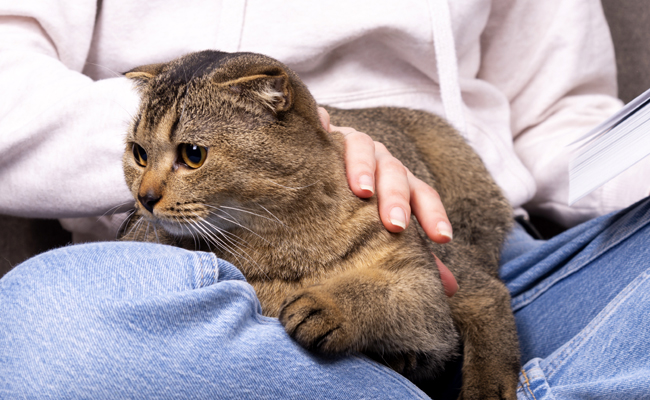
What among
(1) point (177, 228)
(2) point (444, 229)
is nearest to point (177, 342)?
(1) point (177, 228)

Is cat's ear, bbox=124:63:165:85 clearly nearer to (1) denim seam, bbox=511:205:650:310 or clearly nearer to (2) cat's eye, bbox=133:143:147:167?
(2) cat's eye, bbox=133:143:147:167

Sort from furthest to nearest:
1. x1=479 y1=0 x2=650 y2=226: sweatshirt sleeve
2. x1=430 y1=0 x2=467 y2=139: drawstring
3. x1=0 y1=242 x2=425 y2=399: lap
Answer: x1=479 y1=0 x2=650 y2=226: sweatshirt sleeve < x1=430 y1=0 x2=467 y2=139: drawstring < x1=0 y1=242 x2=425 y2=399: lap

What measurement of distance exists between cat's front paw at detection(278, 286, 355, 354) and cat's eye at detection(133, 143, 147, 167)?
1.49 feet

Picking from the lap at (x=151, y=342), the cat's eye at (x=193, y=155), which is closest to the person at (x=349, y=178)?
the lap at (x=151, y=342)

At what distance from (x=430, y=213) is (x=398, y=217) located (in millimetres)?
156

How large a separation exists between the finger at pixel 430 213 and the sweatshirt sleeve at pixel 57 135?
0.76m

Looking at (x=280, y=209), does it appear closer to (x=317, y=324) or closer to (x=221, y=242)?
(x=221, y=242)

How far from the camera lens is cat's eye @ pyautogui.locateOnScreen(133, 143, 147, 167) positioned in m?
1.02

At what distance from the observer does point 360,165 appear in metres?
1.04

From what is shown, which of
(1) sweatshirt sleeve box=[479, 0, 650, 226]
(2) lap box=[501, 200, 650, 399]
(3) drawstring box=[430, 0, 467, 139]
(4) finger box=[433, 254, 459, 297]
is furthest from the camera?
(1) sweatshirt sleeve box=[479, 0, 650, 226]

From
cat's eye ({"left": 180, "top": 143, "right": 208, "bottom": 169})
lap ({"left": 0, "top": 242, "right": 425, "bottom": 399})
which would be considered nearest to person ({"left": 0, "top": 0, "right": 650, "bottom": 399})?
lap ({"left": 0, "top": 242, "right": 425, "bottom": 399})

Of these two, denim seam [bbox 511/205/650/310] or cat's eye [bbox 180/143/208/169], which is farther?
denim seam [bbox 511/205/650/310]

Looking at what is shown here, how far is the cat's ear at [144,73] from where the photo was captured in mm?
1065

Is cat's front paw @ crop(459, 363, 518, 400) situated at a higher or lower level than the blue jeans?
lower
